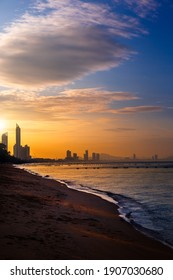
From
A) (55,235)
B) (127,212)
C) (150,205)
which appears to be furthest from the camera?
(150,205)

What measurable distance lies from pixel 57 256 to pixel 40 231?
11.7ft

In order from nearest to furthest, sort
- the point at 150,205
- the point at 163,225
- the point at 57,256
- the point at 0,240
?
the point at 57,256 < the point at 0,240 < the point at 163,225 < the point at 150,205

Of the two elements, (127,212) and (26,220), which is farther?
(127,212)

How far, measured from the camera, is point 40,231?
543 inches

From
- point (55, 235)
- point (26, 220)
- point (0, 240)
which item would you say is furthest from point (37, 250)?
point (26, 220)

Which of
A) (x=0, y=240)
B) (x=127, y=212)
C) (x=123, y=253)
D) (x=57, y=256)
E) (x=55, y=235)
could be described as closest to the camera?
(x=57, y=256)

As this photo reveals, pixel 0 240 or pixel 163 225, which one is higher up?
pixel 0 240

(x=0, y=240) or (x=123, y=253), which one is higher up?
(x=0, y=240)
